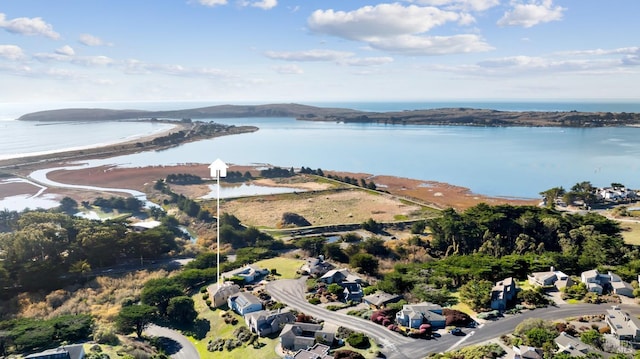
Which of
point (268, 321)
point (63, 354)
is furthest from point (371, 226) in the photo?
point (63, 354)

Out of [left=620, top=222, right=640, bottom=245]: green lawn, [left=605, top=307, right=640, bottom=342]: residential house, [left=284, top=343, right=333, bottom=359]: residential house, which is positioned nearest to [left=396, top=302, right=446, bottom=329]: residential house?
[left=284, top=343, right=333, bottom=359]: residential house

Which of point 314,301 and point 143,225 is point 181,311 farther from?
point 143,225

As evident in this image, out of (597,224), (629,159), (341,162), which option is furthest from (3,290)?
(629,159)

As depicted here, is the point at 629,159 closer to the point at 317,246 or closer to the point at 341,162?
the point at 341,162

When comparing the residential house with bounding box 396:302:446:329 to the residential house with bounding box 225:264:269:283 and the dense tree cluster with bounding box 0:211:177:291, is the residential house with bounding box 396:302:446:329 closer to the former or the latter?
the residential house with bounding box 225:264:269:283

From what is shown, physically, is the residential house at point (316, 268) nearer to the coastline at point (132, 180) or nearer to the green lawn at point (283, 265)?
the green lawn at point (283, 265)
